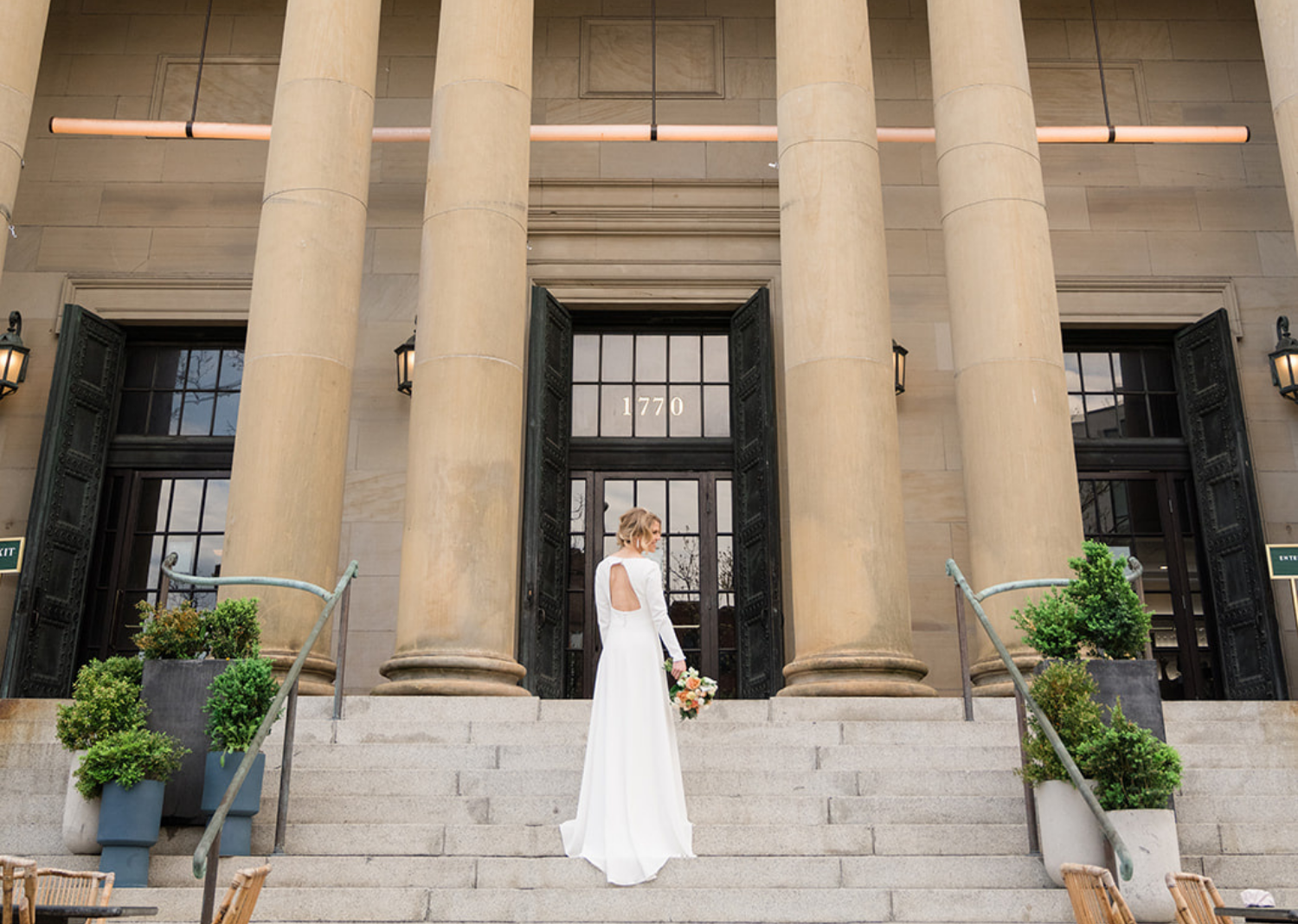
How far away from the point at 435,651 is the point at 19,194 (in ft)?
33.6

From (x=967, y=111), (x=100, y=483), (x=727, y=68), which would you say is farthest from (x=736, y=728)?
(x=727, y=68)

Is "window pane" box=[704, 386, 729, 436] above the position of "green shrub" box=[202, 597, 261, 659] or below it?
above

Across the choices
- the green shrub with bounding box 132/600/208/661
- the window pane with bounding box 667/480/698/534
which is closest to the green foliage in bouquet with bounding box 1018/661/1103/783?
the green shrub with bounding box 132/600/208/661

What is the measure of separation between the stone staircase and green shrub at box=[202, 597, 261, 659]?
2.78 feet

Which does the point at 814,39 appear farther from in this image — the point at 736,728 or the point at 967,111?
the point at 736,728

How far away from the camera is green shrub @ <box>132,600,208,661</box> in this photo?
8203 mm

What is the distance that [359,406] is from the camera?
52.1 feet

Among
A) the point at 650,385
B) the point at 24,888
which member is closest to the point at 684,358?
the point at 650,385

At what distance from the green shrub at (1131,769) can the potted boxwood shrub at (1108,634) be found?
0.97m

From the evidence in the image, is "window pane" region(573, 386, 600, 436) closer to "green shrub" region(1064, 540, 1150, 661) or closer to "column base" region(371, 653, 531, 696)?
"column base" region(371, 653, 531, 696)

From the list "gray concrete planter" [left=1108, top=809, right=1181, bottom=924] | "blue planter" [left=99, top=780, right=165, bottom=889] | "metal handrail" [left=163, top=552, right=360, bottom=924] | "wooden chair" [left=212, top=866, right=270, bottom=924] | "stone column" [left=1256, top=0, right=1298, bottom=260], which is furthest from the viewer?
"stone column" [left=1256, top=0, right=1298, bottom=260]

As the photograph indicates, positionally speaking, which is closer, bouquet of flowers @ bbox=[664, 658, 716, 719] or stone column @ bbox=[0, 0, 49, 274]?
bouquet of flowers @ bbox=[664, 658, 716, 719]

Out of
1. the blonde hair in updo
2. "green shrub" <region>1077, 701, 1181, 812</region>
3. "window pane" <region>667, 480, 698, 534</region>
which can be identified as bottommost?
"green shrub" <region>1077, 701, 1181, 812</region>

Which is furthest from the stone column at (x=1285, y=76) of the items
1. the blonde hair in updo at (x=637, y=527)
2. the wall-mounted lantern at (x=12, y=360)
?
the wall-mounted lantern at (x=12, y=360)
